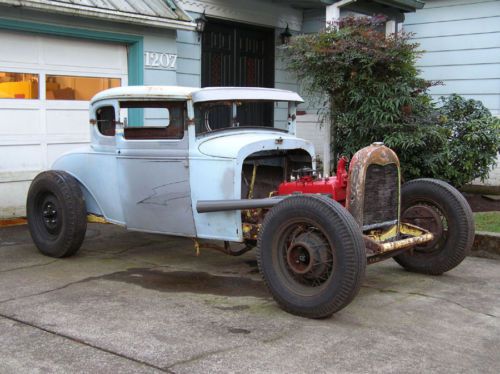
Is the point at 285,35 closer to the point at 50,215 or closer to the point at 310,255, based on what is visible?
the point at 50,215

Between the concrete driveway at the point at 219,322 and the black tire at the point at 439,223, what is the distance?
156 millimetres

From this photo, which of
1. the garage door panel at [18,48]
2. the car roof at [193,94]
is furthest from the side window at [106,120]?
the garage door panel at [18,48]

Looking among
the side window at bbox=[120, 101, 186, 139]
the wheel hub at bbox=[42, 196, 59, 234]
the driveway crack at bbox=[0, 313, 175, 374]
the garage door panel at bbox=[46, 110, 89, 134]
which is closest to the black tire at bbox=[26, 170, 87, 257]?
the wheel hub at bbox=[42, 196, 59, 234]

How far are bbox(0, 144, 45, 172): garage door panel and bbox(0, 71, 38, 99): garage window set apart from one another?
70cm

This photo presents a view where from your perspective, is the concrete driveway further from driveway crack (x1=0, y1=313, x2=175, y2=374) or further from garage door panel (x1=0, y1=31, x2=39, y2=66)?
garage door panel (x1=0, y1=31, x2=39, y2=66)

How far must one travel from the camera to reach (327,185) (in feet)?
17.1

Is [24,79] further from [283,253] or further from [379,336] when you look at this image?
[379,336]

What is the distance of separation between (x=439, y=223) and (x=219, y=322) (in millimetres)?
2351

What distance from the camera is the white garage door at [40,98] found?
831 centimetres

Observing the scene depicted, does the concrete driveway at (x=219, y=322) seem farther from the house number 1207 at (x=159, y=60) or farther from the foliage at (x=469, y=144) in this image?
the house number 1207 at (x=159, y=60)

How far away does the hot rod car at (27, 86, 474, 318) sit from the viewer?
4.49 metres

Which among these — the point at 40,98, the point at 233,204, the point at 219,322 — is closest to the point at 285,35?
the point at 40,98

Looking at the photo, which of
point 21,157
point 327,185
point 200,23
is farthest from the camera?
point 200,23

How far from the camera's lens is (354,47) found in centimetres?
867
